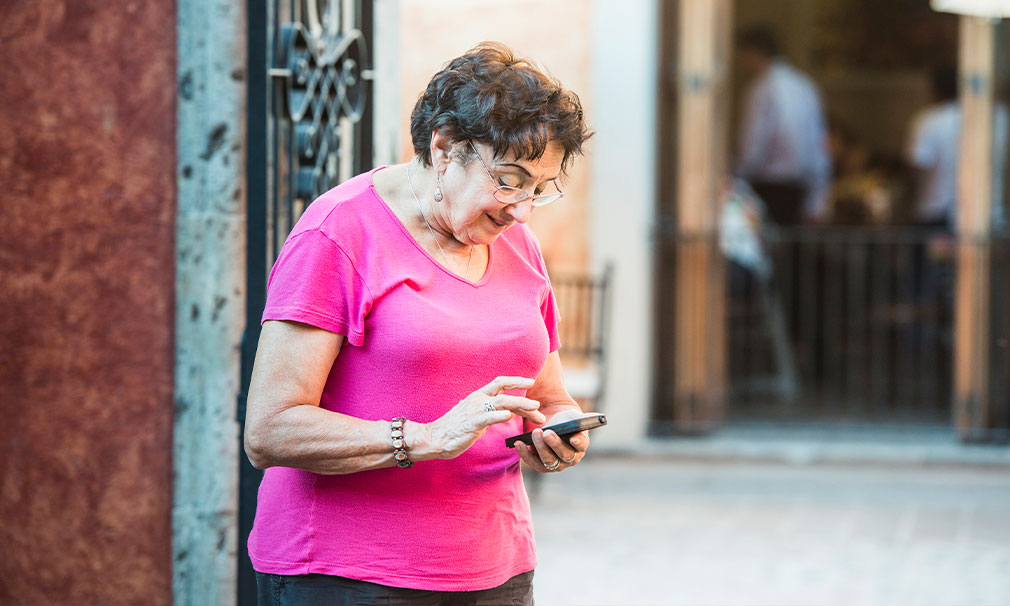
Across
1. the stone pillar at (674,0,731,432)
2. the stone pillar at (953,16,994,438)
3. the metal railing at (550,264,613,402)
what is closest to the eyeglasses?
the metal railing at (550,264,613,402)

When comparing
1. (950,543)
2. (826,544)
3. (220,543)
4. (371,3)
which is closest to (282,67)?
(371,3)

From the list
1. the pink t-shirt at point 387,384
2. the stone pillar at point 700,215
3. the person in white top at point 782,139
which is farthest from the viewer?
the person in white top at point 782,139

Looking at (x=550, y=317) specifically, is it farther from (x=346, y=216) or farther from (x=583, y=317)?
(x=583, y=317)

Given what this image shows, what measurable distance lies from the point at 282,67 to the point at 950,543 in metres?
4.05

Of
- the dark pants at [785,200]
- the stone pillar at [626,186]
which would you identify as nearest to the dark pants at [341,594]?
the stone pillar at [626,186]

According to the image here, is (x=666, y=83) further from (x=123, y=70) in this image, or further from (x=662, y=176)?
(x=123, y=70)

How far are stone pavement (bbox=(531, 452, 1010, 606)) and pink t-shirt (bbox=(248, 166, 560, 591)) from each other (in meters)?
2.58

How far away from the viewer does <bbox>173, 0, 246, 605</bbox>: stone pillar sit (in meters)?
3.26

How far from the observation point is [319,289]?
7.36ft

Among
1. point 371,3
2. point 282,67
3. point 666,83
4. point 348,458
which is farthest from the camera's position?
point 666,83

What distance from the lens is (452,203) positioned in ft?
7.77

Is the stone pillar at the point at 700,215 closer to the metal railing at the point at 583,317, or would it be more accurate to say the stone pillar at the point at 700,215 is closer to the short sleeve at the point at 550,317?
the metal railing at the point at 583,317

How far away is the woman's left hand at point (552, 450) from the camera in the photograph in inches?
91.7

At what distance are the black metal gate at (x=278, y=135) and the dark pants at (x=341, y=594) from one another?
34.9 inches
